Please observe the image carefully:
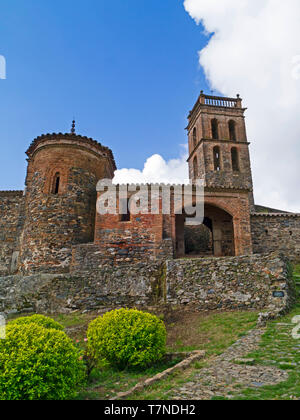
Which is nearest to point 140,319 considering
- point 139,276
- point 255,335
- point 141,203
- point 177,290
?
point 255,335

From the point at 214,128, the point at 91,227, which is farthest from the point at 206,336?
the point at 214,128

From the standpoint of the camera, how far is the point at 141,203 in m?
13.4

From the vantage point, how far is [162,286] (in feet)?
35.2

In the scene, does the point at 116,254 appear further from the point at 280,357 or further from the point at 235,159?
the point at 235,159

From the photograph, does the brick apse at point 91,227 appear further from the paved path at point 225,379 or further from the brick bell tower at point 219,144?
the brick bell tower at point 219,144

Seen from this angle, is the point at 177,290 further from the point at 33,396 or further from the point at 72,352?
the point at 33,396

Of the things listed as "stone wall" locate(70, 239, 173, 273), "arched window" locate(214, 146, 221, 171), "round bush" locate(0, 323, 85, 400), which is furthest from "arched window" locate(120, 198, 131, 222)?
"arched window" locate(214, 146, 221, 171)

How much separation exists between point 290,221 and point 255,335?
12030 millimetres

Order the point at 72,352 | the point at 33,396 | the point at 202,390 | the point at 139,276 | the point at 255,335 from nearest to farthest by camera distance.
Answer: the point at 33,396 < the point at 202,390 < the point at 72,352 < the point at 255,335 < the point at 139,276

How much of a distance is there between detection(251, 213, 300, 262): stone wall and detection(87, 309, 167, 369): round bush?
38.8 ft

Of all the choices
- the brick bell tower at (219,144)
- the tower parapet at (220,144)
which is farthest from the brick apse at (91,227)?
the tower parapet at (220,144)

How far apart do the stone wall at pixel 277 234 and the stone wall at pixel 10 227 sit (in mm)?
13093

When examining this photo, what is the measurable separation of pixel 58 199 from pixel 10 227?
13.1 ft

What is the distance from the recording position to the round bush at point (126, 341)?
17.0ft
